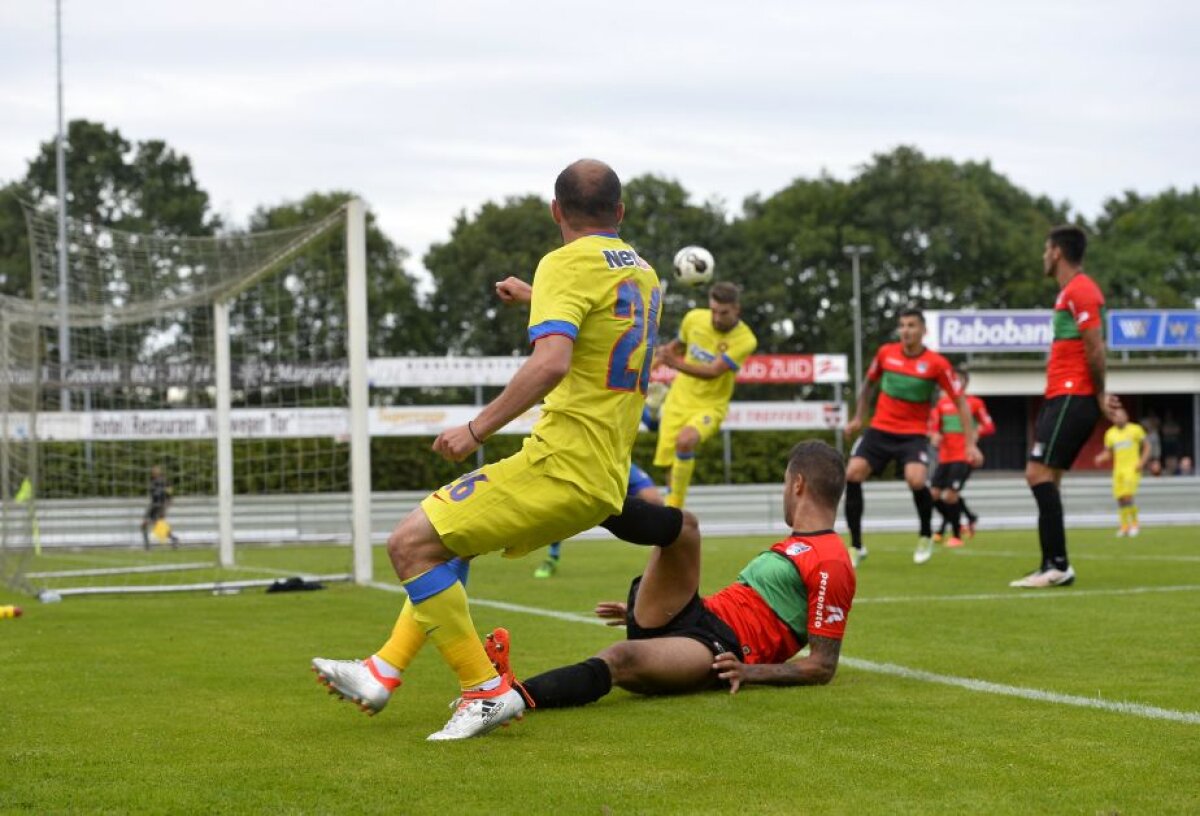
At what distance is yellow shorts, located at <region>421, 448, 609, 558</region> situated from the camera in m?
4.77

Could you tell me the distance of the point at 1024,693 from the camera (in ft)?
18.4

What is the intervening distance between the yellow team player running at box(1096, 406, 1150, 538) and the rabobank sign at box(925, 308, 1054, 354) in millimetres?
29650

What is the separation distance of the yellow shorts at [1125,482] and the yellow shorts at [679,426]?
1072 centimetres

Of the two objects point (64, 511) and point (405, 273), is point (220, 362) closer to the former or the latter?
point (64, 511)

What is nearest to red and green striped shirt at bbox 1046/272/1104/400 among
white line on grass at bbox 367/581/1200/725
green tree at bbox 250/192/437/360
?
white line on grass at bbox 367/581/1200/725

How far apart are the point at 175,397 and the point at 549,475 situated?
1431 cm

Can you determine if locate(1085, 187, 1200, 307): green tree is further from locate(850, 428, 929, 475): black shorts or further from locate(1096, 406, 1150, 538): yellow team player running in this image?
locate(850, 428, 929, 475): black shorts

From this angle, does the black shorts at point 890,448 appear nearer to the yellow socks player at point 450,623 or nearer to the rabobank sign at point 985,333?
the yellow socks player at point 450,623

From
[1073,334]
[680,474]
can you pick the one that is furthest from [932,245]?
[1073,334]

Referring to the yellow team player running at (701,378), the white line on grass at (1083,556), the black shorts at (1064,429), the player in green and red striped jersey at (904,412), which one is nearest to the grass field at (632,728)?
the black shorts at (1064,429)

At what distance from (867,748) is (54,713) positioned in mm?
2958

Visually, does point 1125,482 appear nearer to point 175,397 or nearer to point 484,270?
point 175,397

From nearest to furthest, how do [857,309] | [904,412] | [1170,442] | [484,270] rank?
[904,412], [1170,442], [857,309], [484,270]

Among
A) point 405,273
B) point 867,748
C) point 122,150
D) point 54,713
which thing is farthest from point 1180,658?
point 122,150
